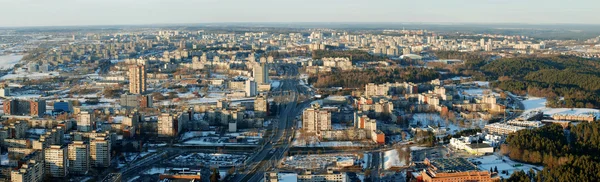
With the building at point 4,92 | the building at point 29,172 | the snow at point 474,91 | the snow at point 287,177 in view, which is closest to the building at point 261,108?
the snow at point 287,177

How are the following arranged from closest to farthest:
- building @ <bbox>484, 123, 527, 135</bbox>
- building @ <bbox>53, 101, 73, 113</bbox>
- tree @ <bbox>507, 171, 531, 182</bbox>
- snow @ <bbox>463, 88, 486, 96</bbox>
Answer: tree @ <bbox>507, 171, 531, 182</bbox>, building @ <bbox>484, 123, 527, 135</bbox>, building @ <bbox>53, 101, 73, 113</bbox>, snow @ <bbox>463, 88, 486, 96</bbox>

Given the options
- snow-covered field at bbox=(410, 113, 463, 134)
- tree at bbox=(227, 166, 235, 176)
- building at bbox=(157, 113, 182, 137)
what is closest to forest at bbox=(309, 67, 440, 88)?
snow-covered field at bbox=(410, 113, 463, 134)

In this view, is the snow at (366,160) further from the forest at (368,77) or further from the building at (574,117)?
the forest at (368,77)

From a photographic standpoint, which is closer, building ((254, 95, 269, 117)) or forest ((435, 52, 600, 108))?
building ((254, 95, 269, 117))

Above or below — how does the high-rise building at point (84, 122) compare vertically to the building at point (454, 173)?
above

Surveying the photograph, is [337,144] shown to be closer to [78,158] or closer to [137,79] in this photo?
[78,158]

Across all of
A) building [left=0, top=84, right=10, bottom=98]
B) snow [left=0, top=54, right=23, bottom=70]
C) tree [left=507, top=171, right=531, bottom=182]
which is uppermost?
snow [left=0, top=54, right=23, bottom=70]

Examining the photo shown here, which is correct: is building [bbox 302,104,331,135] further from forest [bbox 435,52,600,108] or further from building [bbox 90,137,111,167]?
forest [bbox 435,52,600,108]
